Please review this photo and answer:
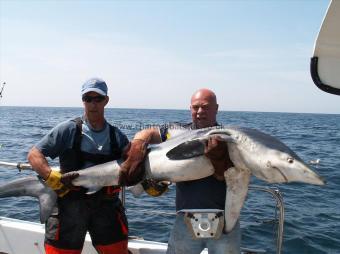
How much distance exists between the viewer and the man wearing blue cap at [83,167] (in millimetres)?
4273

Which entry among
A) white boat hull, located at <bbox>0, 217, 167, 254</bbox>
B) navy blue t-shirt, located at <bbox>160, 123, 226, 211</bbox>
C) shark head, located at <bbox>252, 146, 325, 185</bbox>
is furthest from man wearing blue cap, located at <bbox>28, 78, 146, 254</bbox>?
shark head, located at <bbox>252, 146, 325, 185</bbox>

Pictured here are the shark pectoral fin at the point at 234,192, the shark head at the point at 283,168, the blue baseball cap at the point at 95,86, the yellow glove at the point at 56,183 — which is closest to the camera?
the shark head at the point at 283,168

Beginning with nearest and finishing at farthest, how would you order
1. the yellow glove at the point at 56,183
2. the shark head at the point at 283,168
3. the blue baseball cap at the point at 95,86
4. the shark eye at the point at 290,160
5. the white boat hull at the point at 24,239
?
the shark head at the point at 283,168, the shark eye at the point at 290,160, the yellow glove at the point at 56,183, the blue baseball cap at the point at 95,86, the white boat hull at the point at 24,239

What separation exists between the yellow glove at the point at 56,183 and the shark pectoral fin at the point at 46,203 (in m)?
0.09

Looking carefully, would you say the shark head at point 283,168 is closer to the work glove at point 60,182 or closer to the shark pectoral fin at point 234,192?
the shark pectoral fin at point 234,192

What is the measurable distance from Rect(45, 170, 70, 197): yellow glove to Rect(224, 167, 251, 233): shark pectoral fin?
186 cm

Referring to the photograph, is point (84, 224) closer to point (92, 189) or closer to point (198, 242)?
point (92, 189)

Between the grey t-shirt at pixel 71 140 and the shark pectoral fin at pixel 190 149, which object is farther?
the grey t-shirt at pixel 71 140

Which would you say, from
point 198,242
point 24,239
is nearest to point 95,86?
point 198,242

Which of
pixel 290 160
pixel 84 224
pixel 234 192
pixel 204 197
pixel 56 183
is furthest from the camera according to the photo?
pixel 84 224

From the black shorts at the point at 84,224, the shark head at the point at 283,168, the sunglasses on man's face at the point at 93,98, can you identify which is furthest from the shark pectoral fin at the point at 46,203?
the shark head at the point at 283,168

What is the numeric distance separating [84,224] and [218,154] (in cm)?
179

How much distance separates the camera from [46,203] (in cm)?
435

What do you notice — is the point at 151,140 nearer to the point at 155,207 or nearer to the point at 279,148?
the point at 279,148
